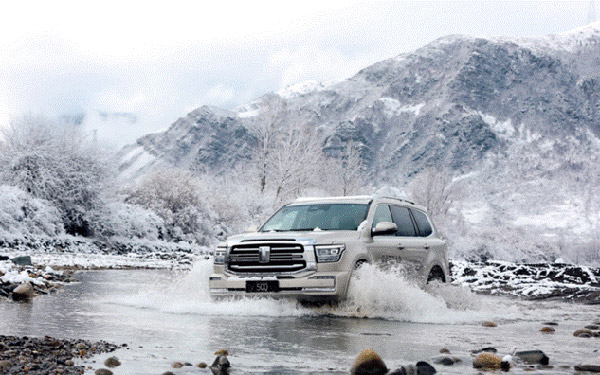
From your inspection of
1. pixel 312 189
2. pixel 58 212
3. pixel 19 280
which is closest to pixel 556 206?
pixel 312 189

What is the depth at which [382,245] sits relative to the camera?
37.2ft

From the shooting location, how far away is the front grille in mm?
10523

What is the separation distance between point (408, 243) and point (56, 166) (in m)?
30.0

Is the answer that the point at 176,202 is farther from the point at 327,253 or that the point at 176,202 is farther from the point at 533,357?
the point at 533,357

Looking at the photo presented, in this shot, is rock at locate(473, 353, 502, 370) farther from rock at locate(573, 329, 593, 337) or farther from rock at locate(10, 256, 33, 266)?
rock at locate(10, 256, 33, 266)

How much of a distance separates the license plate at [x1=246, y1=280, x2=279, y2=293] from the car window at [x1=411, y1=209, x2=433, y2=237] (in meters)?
3.74

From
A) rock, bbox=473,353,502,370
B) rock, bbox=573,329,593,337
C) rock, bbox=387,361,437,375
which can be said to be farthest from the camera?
rock, bbox=573,329,593,337

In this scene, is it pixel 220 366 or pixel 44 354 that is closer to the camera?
pixel 220 366

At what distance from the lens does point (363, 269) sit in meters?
10.7

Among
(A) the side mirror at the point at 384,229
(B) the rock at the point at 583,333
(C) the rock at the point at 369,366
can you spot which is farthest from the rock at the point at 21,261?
(C) the rock at the point at 369,366

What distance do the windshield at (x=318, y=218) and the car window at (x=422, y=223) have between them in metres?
1.83

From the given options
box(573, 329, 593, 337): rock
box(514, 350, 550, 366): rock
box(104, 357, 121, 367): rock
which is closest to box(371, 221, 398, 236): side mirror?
box(573, 329, 593, 337): rock

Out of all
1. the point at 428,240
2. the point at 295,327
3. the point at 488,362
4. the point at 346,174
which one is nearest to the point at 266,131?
the point at 346,174

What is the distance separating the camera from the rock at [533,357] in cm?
678
